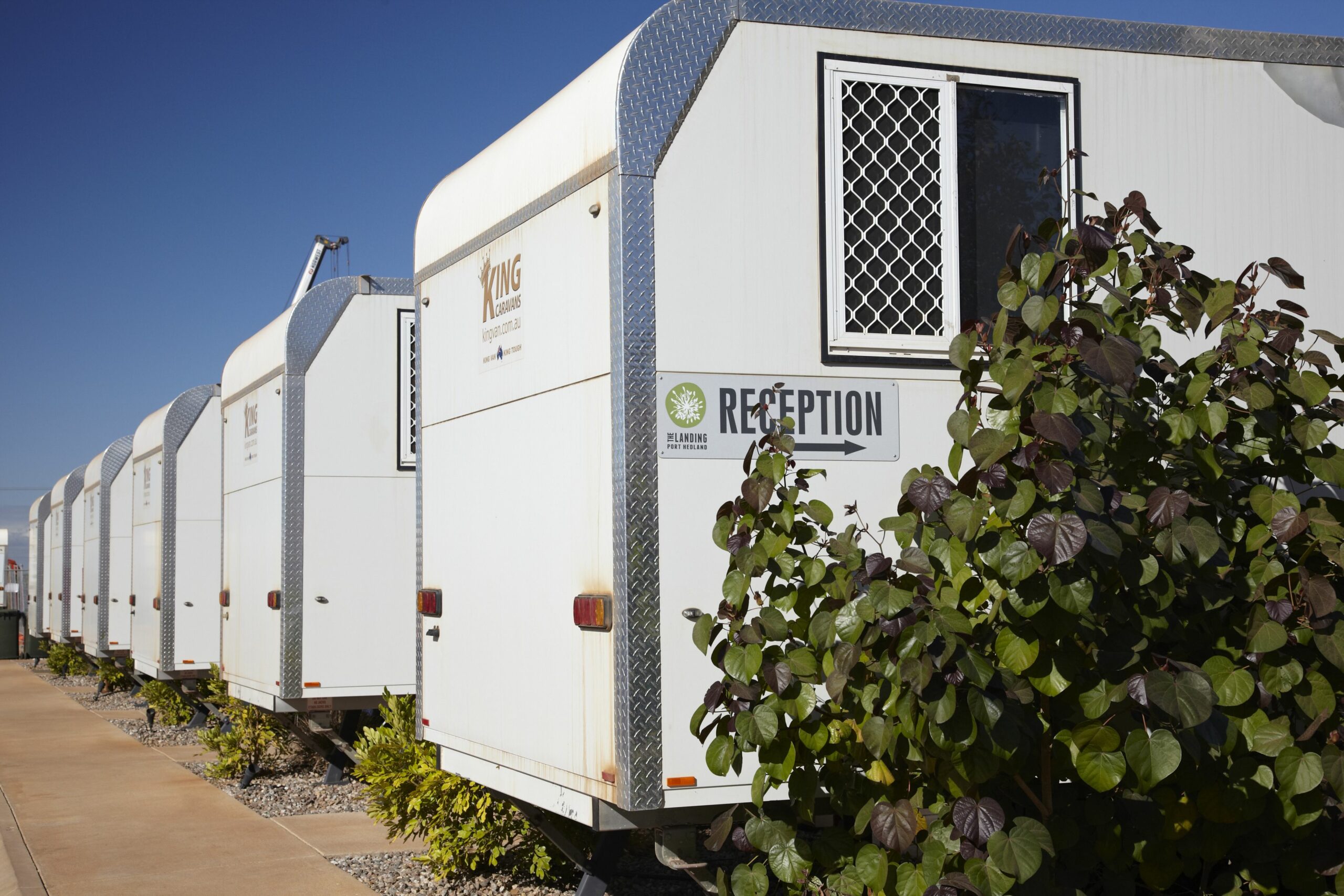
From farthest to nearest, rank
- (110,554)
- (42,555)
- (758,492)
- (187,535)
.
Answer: (42,555) < (110,554) < (187,535) < (758,492)

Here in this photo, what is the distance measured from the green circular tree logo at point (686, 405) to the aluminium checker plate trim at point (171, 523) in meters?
10.6

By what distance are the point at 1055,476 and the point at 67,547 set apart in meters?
23.9

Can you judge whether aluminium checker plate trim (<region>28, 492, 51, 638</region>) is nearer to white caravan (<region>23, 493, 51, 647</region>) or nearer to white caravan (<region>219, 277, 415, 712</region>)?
white caravan (<region>23, 493, 51, 647</region>)

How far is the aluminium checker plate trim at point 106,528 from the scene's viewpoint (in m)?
18.5

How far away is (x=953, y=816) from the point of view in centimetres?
325

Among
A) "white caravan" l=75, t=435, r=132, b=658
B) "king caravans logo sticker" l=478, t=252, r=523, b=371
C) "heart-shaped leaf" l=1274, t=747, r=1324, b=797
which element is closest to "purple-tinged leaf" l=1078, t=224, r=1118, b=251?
"heart-shaped leaf" l=1274, t=747, r=1324, b=797

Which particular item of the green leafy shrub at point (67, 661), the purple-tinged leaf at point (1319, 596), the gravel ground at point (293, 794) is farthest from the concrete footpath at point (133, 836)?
the green leafy shrub at point (67, 661)

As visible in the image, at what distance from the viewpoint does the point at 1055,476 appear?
9.92 ft

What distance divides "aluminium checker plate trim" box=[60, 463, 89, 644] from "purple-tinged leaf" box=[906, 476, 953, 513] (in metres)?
22.0

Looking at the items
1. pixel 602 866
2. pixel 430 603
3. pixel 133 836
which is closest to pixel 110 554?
pixel 133 836

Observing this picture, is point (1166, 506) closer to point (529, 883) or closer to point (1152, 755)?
point (1152, 755)

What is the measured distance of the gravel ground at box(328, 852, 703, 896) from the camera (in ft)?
24.0

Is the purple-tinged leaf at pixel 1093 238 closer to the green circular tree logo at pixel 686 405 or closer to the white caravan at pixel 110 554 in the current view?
the green circular tree logo at pixel 686 405

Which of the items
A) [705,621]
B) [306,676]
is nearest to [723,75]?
[705,621]
